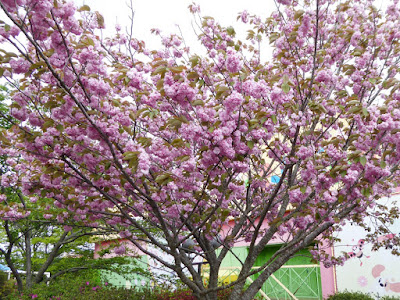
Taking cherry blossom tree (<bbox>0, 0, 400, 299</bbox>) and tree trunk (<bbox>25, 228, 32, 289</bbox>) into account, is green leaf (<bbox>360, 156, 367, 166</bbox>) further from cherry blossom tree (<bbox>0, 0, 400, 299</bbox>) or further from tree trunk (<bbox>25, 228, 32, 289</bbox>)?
tree trunk (<bbox>25, 228, 32, 289</bbox>)

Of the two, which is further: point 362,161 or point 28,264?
point 28,264

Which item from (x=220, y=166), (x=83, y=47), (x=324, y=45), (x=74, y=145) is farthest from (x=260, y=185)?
(x=83, y=47)

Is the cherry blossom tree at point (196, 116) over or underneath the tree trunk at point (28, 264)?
Result: over

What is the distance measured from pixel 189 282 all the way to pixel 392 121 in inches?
110

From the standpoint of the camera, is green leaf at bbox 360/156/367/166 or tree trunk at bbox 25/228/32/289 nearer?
green leaf at bbox 360/156/367/166

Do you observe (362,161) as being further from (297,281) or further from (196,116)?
(297,281)

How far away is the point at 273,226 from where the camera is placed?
14.1 feet

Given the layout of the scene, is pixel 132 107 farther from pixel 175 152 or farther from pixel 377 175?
pixel 377 175

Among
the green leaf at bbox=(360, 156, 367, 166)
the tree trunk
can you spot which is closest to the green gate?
the tree trunk

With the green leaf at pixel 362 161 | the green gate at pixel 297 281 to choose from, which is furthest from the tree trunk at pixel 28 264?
the green leaf at pixel 362 161

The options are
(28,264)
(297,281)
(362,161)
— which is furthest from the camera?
(297,281)

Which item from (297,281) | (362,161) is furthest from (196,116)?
(297,281)

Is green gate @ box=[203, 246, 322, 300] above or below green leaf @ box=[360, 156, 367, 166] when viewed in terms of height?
below

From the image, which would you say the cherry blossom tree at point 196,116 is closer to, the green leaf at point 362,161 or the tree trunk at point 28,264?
the green leaf at point 362,161
